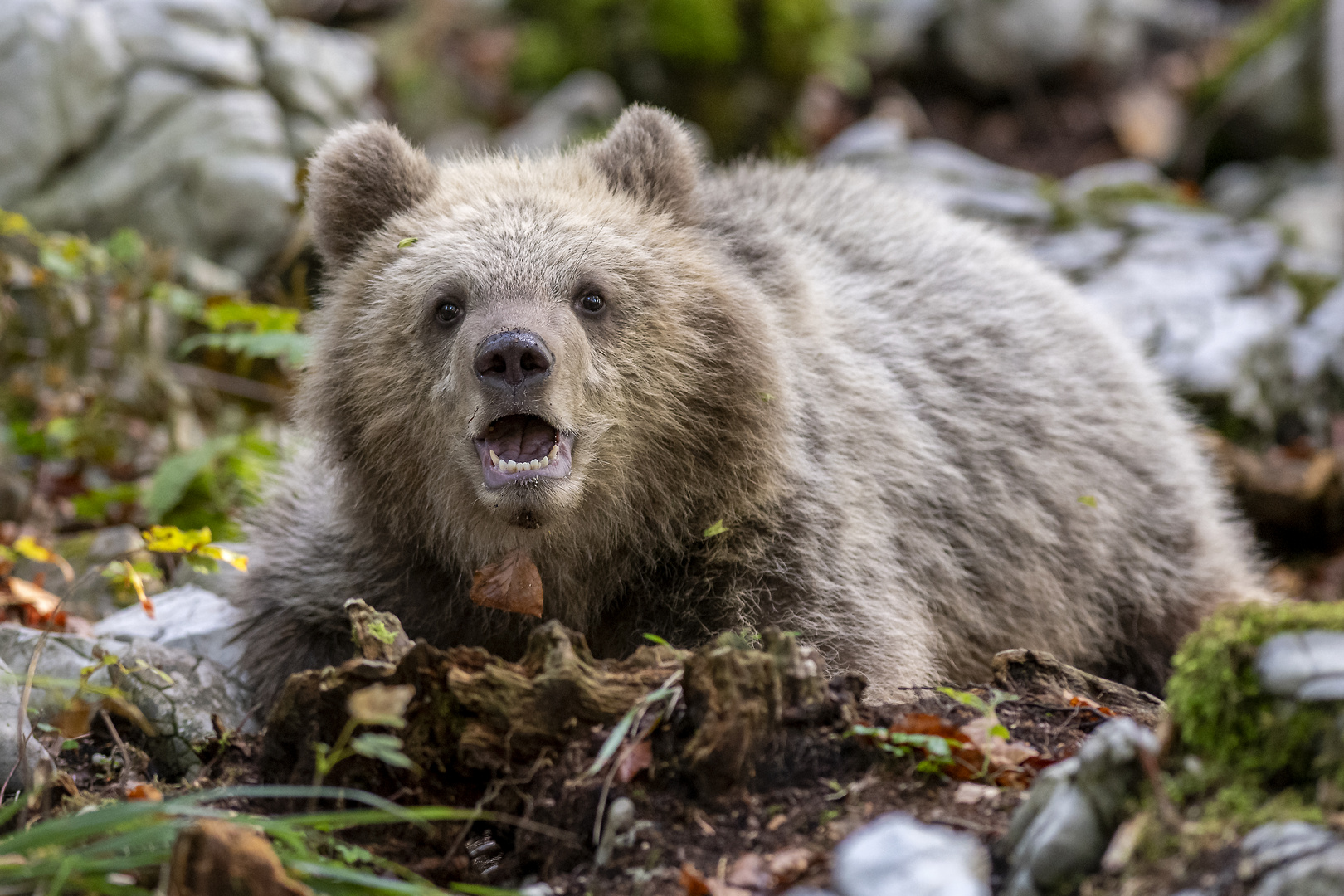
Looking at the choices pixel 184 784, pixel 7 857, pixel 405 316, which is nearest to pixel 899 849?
pixel 7 857

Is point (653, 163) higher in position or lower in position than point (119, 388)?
higher

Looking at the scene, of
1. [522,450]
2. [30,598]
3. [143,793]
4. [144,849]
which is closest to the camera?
[144,849]

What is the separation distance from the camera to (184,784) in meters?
3.28

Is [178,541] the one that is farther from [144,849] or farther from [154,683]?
[144,849]

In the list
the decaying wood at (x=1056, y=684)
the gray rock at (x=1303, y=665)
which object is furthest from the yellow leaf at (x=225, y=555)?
the gray rock at (x=1303, y=665)

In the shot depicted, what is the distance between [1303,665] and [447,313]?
2.56 metres

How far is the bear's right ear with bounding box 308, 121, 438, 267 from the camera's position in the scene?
4094mm

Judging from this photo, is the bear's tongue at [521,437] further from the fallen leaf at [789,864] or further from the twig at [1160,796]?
the twig at [1160,796]

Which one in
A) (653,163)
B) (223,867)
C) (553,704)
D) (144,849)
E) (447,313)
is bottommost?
(144,849)

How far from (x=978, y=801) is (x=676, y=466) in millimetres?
1609

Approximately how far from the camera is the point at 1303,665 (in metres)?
2.20

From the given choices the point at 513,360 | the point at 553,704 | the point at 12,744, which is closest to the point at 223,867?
the point at 553,704

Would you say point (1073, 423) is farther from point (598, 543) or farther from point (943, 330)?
point (598, 543)

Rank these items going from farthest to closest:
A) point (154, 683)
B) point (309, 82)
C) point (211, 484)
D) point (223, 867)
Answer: point (309, 82)
point (211, 484)
point (154, 683)
point (223, 867)
